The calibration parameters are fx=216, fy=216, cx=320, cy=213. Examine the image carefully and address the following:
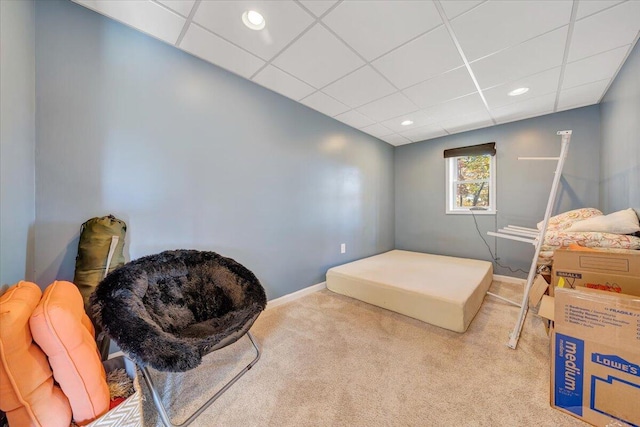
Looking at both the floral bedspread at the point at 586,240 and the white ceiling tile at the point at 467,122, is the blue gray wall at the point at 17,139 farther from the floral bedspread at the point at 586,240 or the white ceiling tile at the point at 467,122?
the white ceiling tile at the point at 467,122

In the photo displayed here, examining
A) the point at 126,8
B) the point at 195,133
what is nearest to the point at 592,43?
the point at 195,133

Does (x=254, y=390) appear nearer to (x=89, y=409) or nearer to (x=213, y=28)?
(x=89, y=409)

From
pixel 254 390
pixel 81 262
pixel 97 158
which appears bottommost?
pixel 254 390

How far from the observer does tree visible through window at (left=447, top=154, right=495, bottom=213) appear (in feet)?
10.6

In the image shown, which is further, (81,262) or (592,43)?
(592,43)

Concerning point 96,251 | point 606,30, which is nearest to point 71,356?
point 96,251

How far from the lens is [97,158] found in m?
1.38

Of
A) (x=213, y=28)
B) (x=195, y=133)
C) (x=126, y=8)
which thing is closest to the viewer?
(x=126, y=8)

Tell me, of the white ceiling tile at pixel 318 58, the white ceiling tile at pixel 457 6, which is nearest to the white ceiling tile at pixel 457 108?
the white ceiling tile at pixel 457 6

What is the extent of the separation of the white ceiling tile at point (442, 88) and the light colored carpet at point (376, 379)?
222 centimetres

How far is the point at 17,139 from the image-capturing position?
1.05 m

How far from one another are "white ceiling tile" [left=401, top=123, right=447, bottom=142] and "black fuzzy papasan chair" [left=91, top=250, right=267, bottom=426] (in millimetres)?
3166

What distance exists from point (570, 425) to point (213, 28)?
2.99 metres

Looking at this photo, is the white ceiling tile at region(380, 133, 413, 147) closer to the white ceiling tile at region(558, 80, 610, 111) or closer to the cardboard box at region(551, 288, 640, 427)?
the white ceiling tile at region(558, 80, 610, 111)
